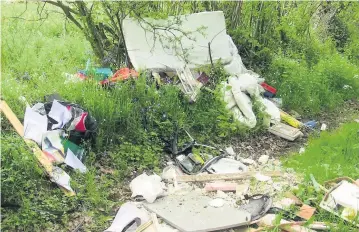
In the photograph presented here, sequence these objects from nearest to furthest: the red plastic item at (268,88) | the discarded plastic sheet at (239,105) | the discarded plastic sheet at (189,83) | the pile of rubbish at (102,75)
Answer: the pile of rubbish at (102,75) → the discarded plastic sheet at (189,83) → the discarded plastic sheet at (239,105) → the red plastic item at (268,88)

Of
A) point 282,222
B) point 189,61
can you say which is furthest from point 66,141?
point 189,61

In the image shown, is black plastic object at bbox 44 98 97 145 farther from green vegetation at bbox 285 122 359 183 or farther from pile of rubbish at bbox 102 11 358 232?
green vegetation at bbox 285 122 359 183

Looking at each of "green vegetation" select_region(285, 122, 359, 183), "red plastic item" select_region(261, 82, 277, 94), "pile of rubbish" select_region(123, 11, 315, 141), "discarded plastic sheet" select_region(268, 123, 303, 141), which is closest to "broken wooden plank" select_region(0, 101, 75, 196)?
"pile of rubbish" select_region(123, 11, 315, 141)

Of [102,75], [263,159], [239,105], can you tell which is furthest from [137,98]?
[263,159]

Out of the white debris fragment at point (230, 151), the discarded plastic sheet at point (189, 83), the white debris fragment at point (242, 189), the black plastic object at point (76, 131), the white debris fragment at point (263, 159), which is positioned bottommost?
the white debris fragment at point (263, 159)

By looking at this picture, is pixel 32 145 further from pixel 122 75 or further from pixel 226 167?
pixel 226 167

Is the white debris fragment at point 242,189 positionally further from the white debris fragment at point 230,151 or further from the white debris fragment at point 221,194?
the white debris fragment at point 230,151

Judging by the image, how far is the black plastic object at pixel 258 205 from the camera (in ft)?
14.6

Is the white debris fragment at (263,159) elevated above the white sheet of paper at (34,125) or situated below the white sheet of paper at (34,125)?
below

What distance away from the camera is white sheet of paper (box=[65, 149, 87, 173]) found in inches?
181

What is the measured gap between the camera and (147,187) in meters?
4.67

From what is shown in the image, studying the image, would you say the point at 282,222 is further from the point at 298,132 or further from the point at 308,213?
the point at 298,132

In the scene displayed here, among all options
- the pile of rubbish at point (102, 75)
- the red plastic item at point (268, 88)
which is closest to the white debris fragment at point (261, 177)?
the pile of rubbish at point (102, 75)

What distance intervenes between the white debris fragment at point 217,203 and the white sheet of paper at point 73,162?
1381 mm
